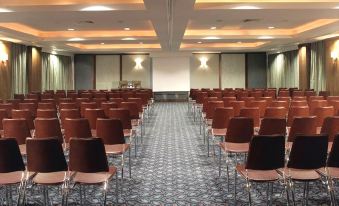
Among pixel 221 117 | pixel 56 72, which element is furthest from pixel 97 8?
pixel 56 72

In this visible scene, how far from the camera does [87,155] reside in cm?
402

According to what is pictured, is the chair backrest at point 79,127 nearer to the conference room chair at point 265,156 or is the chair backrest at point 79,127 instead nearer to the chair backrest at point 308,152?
the conference room chair at point 265,156

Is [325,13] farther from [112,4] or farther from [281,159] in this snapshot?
[281,159]

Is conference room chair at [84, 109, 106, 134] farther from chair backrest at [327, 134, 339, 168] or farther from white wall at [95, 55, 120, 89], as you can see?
white wall at [95, 55, 120, 89]

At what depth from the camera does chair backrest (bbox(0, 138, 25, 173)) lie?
13.0ft

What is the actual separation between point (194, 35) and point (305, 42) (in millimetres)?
6089

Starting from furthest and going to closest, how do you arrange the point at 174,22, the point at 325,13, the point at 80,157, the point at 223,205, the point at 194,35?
the point at 194,35 < the point at 174,22 < the point at 325,13 < the point at 223,205 < the point at 80,157

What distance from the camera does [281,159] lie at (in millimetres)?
4090

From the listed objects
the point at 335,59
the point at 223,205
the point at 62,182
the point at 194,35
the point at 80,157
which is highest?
the point at 194,35

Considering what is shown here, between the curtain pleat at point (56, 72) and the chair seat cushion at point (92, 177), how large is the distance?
18.2 m

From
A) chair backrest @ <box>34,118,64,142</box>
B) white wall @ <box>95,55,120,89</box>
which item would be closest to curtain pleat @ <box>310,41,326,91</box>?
white wall @ <box>95,55,120,89</box>

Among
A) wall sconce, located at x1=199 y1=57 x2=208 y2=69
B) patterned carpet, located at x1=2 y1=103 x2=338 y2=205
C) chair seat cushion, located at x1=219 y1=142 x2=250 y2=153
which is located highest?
wall sconce, located at x1=199 y1=57 x2=208 y2=69

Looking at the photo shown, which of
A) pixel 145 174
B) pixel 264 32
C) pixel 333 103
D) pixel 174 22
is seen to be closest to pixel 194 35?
pixel 264 32

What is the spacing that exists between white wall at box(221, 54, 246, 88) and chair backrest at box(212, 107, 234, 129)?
19.6 m
